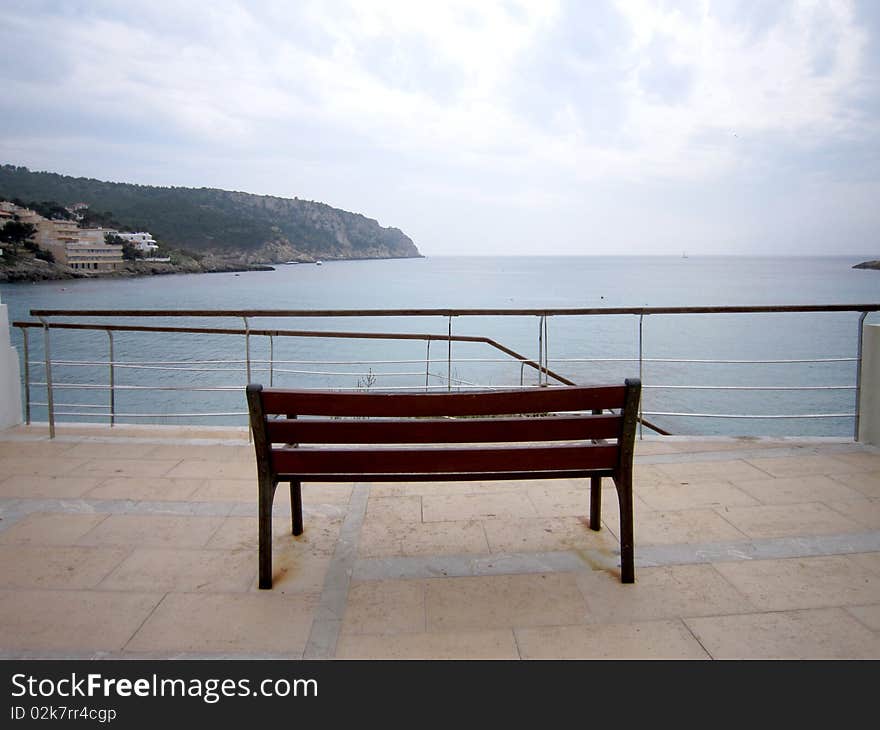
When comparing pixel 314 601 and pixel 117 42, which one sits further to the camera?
pixel 117 42

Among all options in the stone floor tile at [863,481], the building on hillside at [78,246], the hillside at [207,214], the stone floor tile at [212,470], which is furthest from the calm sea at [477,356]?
the hillside at [207,214]

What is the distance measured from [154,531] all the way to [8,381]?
8.95 ft

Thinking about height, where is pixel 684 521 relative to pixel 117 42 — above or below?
below

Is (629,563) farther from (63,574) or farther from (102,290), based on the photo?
(102,290)

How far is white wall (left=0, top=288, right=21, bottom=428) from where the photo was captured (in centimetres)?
475

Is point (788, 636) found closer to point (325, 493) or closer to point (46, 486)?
point (325, 493)

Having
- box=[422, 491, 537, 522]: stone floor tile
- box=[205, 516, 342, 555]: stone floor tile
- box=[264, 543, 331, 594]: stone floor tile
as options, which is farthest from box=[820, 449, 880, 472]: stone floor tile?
box=[264, 543, 331, 594]: stone floor tile

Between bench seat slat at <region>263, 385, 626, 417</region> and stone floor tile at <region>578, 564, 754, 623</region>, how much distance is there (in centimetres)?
72

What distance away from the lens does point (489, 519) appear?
314 centimetres

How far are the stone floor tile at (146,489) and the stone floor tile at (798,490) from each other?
304 centimetres

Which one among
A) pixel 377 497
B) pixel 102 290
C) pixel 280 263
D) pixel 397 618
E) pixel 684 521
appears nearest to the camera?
pixel 397 618
